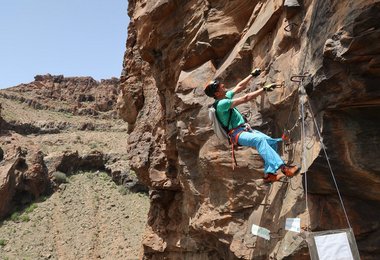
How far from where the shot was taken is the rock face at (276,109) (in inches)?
221

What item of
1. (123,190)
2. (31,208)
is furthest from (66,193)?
(123,190)

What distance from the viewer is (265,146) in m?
6.61

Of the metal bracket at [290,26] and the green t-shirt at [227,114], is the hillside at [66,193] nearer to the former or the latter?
the green t-shirt at [227,114]

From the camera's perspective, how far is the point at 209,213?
10234 mm

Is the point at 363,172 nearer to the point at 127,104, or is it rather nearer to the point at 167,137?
the point at 167,137

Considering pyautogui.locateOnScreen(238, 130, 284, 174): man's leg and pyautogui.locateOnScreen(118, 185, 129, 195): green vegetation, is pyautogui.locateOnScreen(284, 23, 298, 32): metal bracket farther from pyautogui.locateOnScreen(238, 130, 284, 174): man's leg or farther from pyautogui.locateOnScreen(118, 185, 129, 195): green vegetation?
pyautogui.locateOnScreen(118, 185, 129, 195): green vegetation

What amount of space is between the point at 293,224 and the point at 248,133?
5.51 feet

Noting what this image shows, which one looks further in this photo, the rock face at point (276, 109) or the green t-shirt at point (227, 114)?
the green t-shirt at point (227, 114)

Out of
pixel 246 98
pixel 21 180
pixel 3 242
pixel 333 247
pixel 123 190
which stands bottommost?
pixel 3 242

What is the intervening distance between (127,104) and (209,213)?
416 inches

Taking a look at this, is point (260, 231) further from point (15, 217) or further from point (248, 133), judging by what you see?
point (15, 217)

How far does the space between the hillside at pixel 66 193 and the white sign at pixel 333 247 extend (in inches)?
1311

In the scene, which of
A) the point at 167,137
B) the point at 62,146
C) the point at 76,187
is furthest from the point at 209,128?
the point at 62,146

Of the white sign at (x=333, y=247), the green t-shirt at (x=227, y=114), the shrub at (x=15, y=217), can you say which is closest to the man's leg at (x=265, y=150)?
the green t-shirt at (x=227, y=114)
